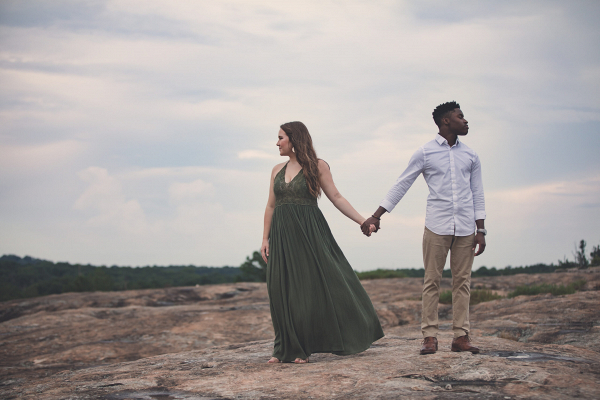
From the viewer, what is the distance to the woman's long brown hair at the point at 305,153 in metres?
5.37

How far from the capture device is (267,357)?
5477mm

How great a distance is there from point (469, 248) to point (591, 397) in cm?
189

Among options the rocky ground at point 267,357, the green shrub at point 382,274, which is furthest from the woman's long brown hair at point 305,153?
the green shrub at point 382,274

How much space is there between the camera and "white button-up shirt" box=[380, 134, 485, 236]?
4.80 meters

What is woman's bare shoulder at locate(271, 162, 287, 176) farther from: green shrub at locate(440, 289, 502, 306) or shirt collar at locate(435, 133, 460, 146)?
green shrub at locate(440, 289, 502, 306)

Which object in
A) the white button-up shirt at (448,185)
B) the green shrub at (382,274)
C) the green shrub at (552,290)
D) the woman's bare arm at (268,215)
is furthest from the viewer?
the green shrub at (382,274)

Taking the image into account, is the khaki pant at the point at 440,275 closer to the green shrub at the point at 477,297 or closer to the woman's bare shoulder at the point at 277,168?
the woman's bare shoulder at the point at 277,168

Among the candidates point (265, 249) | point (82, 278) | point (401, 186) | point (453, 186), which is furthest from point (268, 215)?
point (82, 278)

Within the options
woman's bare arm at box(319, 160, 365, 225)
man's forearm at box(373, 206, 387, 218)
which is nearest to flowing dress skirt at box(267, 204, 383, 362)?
woman's bare arm at box(319, 160, 365, 225)

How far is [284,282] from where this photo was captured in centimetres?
522

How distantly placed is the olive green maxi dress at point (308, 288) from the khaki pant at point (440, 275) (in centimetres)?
70

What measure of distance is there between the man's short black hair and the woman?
1.27 meters

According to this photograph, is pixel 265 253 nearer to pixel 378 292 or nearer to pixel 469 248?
pixel 469 248

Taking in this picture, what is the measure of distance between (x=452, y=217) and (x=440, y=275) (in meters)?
0.57
